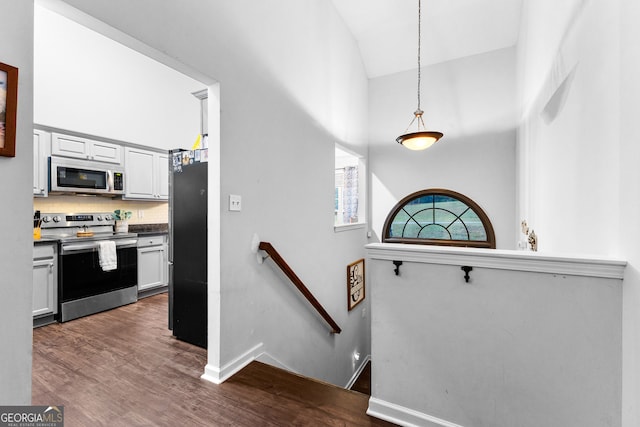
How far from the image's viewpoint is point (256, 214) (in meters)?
2.41

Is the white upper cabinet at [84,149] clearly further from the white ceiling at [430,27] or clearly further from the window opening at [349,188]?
the white ceiling at [430,27]

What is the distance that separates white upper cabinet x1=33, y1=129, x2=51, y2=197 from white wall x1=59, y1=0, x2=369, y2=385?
2694mm

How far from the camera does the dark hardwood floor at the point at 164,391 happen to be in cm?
161

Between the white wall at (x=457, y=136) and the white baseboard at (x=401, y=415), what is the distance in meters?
3.62

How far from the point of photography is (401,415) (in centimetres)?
157

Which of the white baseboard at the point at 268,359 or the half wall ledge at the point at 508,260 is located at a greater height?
the half wall ledge at the point at 508,260

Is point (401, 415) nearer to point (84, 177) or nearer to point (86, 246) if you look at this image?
point (86, 246)

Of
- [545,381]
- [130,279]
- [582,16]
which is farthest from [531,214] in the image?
[130,279]

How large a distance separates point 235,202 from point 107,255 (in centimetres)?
236

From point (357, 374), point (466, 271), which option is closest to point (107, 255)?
point (466, 271)

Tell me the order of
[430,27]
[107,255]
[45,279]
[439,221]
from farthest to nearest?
[439,221], [430,27], [107,255], [45,279]

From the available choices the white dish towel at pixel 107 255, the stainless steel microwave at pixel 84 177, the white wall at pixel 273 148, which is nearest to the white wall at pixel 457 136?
the white wall at pixel 273 148

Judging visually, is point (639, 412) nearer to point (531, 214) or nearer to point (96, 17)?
point (531, 214)

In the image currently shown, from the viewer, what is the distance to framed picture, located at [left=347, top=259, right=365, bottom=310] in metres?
4.47
